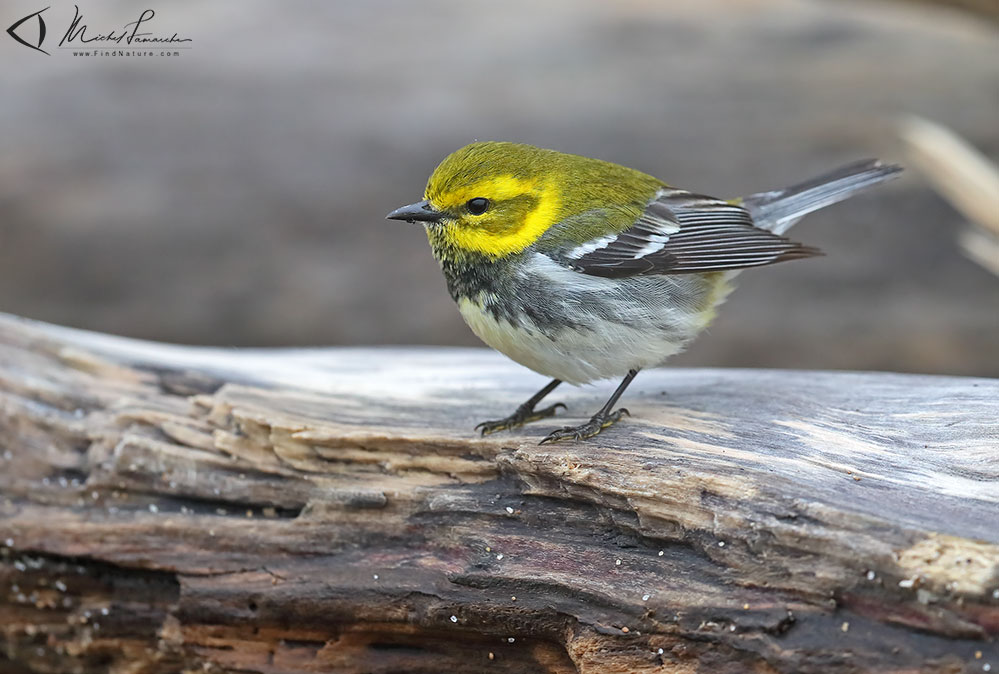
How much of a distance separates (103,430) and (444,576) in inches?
63.4

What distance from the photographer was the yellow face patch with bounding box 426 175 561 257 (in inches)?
156

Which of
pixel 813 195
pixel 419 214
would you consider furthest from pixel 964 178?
pixel 419 214

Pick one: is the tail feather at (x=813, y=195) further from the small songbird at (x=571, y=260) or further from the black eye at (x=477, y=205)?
the black eye at (x=477, y=205)

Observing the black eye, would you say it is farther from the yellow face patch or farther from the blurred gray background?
the blurred gray background

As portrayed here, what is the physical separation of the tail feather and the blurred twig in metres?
1.17

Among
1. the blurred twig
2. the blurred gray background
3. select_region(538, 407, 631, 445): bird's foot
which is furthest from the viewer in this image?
the blurred gray background

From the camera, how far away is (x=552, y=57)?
796 centimetres

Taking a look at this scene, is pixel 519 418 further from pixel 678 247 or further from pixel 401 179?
pixel 401 179

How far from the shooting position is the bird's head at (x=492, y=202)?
396 cm

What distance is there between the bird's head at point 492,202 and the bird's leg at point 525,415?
0.65m

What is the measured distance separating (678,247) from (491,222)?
2.57 ft

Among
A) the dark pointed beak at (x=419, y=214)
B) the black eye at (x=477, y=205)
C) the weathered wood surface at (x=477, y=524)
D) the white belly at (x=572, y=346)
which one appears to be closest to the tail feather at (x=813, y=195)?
the weathered wood surface at (x=477, y=524)

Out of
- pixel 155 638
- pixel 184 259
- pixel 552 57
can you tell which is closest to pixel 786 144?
pixel 552 57

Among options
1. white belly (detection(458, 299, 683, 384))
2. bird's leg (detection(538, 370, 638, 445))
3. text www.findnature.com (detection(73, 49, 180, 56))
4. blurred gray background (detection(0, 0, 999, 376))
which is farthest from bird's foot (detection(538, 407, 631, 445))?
text www.findnature.com (detection(73, 49, 180, 56))
